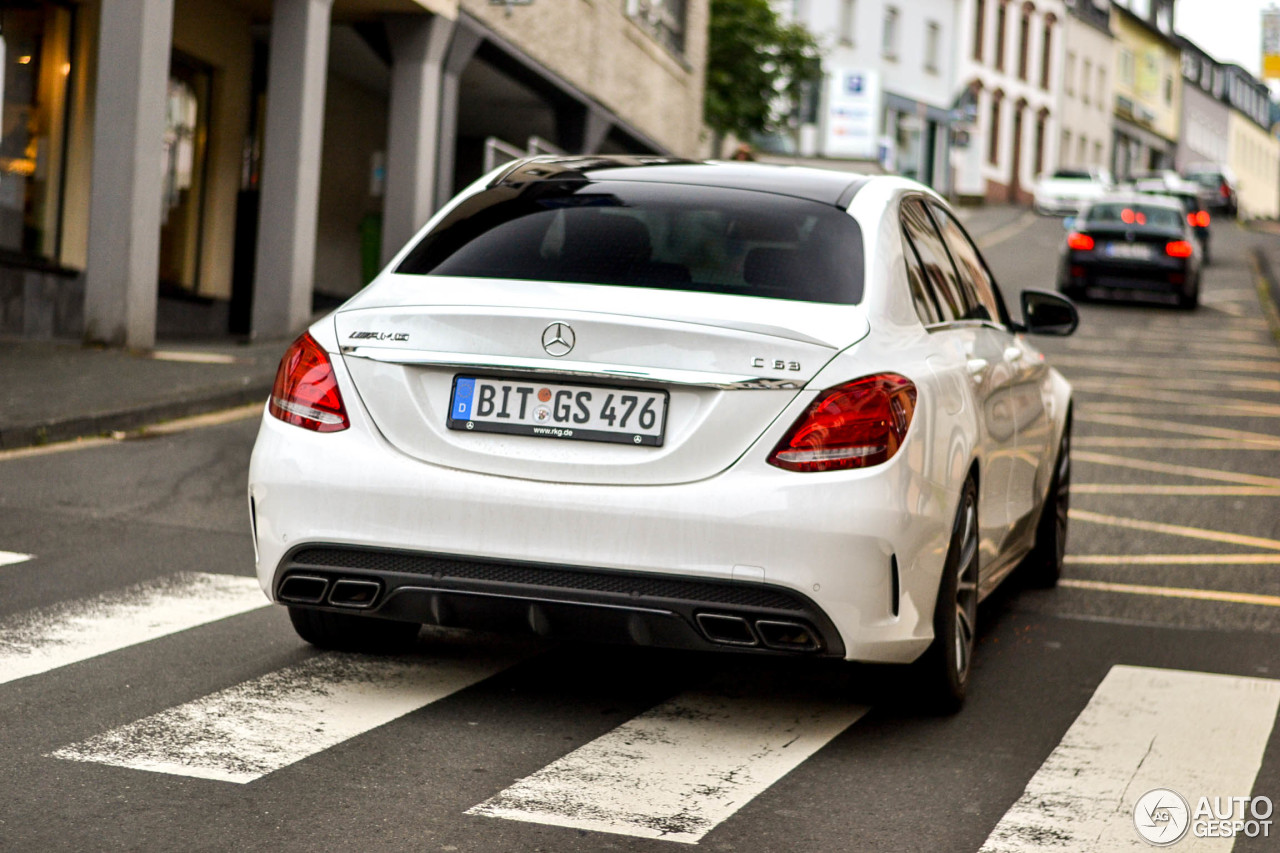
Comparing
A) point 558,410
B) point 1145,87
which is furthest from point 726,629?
point 1145,87

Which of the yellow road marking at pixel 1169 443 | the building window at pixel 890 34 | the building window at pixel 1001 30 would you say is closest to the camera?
the yellow road marking at pixel 1169 443

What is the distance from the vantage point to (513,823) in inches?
157

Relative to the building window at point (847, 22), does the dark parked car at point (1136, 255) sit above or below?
below

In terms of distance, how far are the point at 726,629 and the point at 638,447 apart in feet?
1.66

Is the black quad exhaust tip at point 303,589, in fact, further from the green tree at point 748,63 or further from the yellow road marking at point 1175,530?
the green tree at point 748,63

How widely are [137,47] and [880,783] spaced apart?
438 inches

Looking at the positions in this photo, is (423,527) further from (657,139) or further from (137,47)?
(657,139)

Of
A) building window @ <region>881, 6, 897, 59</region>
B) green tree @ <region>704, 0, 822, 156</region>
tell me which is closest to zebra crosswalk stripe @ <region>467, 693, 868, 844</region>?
green tree @ <region>704, 0, 822, 156</region>

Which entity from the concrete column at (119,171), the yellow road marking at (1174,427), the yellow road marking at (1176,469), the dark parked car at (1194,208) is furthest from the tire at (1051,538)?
the dark parked car at (1194,208)

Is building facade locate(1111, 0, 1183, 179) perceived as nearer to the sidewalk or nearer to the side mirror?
the sidewalk

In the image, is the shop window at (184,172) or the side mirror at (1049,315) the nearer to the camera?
the side mirror at (1049,315)

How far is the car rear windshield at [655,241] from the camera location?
200 inches

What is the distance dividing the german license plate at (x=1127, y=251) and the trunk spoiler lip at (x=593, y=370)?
2424 cm

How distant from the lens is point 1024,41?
244 feet
